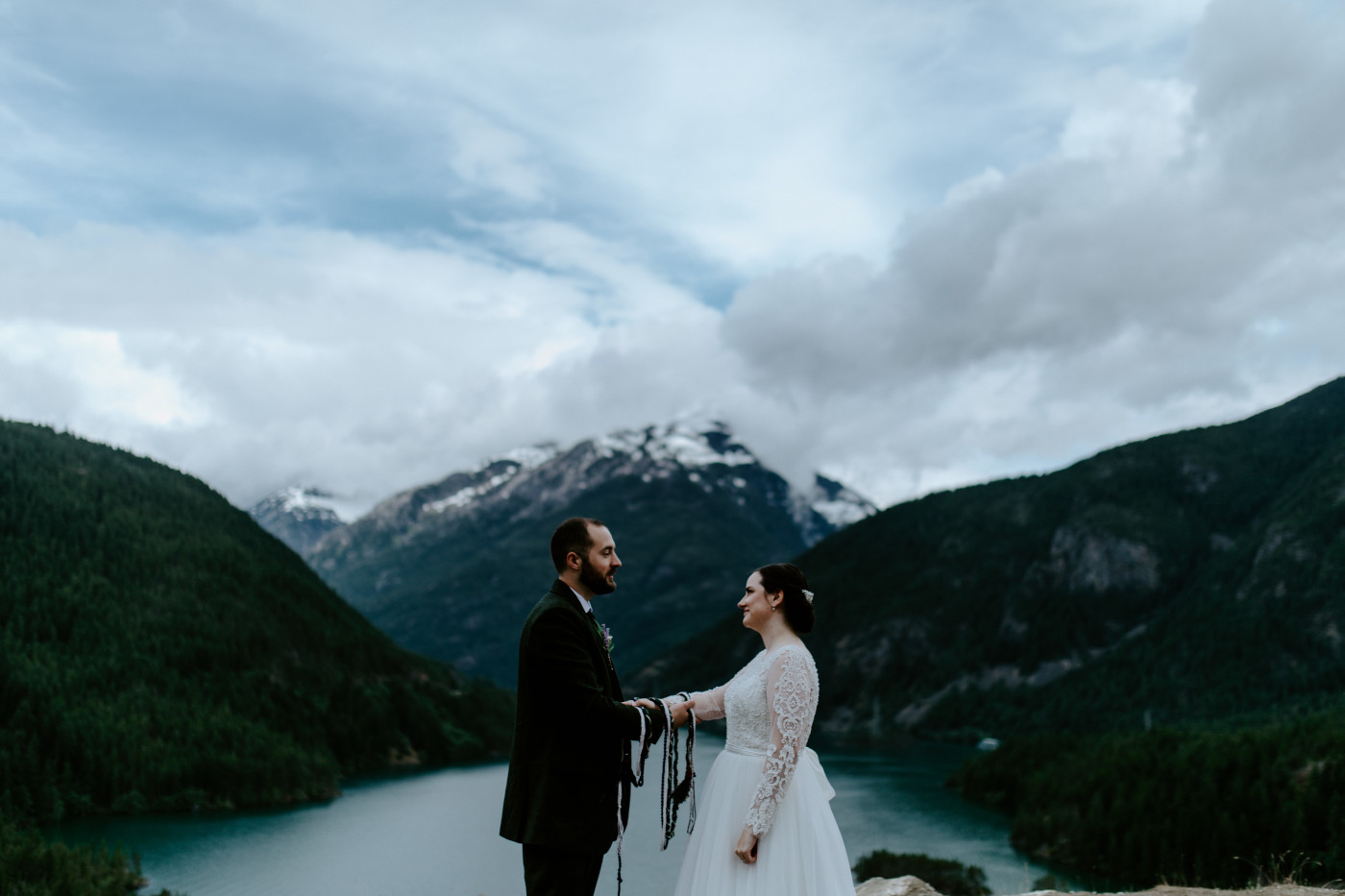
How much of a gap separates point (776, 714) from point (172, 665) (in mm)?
146899

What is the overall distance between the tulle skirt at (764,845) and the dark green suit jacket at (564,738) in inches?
46.0

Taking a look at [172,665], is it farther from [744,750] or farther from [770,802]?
[770,802]

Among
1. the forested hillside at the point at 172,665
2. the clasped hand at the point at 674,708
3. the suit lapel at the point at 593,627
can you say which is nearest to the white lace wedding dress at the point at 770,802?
the clasped hand at the point at 674,708

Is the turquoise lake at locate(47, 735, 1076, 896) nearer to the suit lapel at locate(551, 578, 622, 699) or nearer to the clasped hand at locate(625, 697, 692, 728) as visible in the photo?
the clasped hand at locate(625, 697, 692, 728)

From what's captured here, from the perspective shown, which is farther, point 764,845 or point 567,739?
point 764,845

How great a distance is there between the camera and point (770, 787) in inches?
275

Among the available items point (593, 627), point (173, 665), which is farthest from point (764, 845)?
point (173, 665)

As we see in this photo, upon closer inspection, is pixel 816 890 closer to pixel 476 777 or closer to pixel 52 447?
pixel 476 777

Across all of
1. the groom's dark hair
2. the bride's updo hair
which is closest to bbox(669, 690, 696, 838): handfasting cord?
the bride's updo hair

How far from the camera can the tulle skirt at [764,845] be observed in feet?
23.5

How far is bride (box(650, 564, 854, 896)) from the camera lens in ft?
22.9

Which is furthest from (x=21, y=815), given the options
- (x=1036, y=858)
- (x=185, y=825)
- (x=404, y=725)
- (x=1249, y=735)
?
(x=1249, y=735)

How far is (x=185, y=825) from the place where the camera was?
304 ft

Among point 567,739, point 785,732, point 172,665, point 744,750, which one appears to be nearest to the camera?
point 567,739
